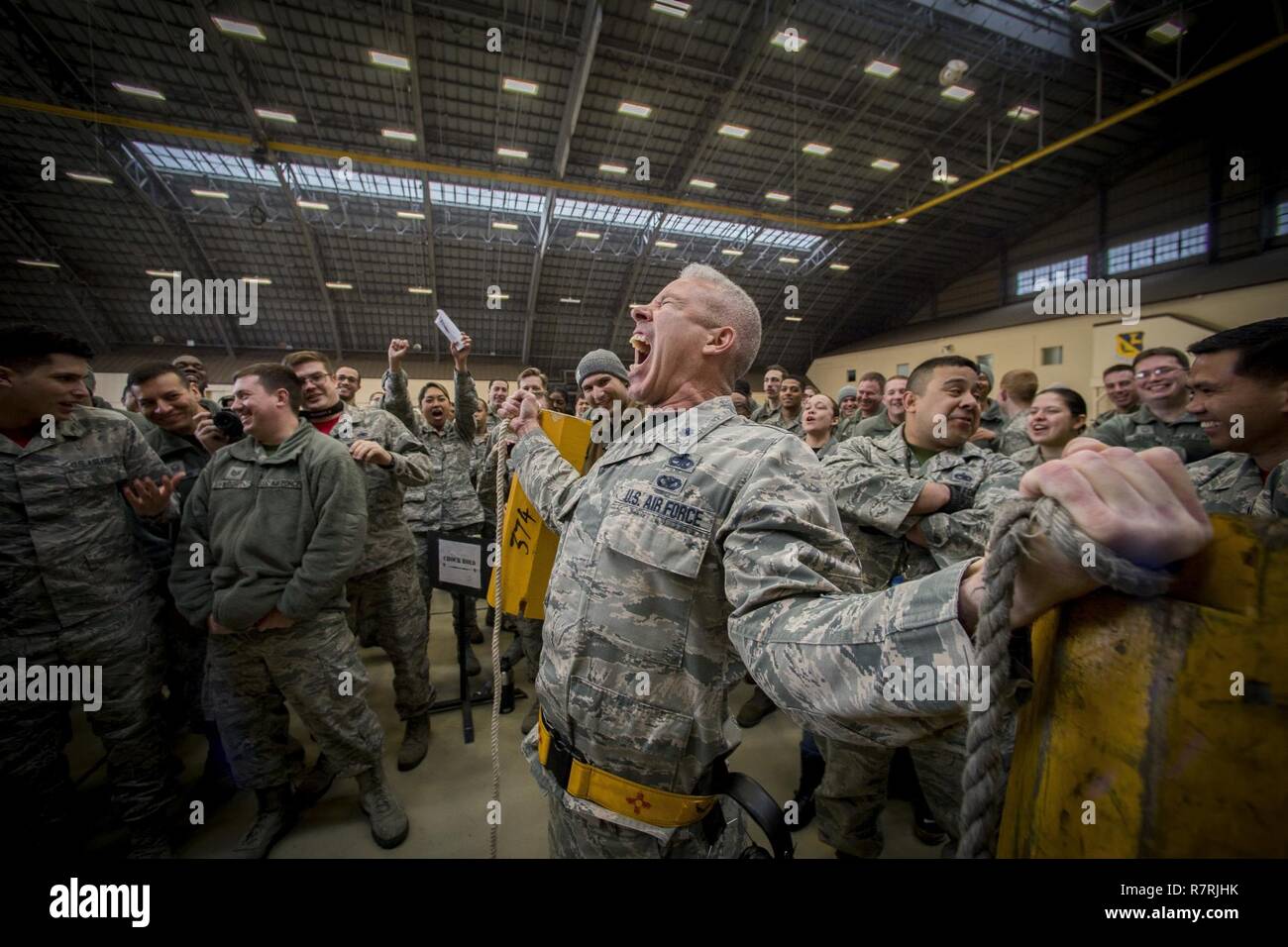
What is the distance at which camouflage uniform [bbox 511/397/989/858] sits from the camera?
769 millimetres

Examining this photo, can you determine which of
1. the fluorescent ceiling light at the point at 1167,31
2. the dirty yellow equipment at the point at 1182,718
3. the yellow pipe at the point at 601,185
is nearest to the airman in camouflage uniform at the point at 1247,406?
the dirty yellow equipment at the point at 1182,718

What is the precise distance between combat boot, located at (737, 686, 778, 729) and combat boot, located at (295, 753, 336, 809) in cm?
273

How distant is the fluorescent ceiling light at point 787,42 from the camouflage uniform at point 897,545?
10909 millimetres

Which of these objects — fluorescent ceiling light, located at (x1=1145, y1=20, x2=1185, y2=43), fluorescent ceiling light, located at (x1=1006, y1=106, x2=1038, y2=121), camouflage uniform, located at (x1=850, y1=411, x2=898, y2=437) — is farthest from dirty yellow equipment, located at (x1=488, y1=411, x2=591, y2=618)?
fluorescent ceiling light, located at (x1=1006, y1=106, x2=1038, y2=121)

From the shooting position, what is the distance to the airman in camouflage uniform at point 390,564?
10.4ft

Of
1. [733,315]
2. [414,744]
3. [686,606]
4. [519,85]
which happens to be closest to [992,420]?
[733,315]

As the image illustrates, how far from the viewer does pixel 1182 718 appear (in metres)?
0.51

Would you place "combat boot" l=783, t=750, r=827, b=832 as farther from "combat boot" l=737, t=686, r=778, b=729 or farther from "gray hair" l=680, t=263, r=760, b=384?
"gray hair" l=680, t=263, r=760, b=384

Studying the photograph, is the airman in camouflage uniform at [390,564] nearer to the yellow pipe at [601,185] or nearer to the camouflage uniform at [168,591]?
Result: the camouflage uniform at [168,591]

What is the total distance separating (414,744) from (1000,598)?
12.1 feet

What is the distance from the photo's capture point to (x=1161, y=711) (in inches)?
20.4
